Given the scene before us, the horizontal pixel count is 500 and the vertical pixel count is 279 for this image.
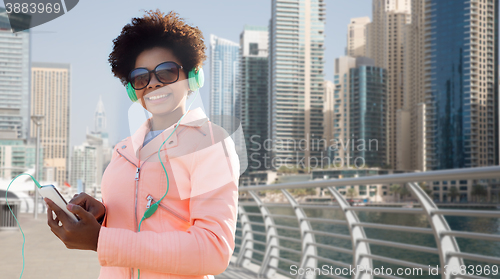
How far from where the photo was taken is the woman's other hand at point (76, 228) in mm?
739

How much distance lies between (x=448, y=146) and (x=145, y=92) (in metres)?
85.6

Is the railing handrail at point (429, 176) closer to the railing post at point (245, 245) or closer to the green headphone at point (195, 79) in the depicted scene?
the green headphone at point (195, 79)

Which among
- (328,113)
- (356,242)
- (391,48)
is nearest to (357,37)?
(391,48)

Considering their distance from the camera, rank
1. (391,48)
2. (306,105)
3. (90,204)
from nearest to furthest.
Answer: (90,204) → (306,105) → (391,48)

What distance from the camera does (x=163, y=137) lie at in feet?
2.77

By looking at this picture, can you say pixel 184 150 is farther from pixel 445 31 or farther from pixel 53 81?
pixel 445 31

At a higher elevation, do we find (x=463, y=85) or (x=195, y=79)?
(x=463, y=85)

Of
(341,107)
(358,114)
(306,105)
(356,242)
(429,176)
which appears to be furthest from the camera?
(341,107)

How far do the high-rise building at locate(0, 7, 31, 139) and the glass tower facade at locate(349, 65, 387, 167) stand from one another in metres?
87.0

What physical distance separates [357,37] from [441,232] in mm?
134887

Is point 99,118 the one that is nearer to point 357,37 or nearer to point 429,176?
point 429,176

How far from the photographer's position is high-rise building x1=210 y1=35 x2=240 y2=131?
2.77 ft

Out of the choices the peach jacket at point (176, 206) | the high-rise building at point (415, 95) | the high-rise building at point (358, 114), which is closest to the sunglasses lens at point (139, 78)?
the peach jacket at point (176, 206)

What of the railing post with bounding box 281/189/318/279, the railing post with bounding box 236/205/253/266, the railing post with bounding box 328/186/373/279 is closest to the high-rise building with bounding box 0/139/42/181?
the railing post with bounding box 328/186/373/279
